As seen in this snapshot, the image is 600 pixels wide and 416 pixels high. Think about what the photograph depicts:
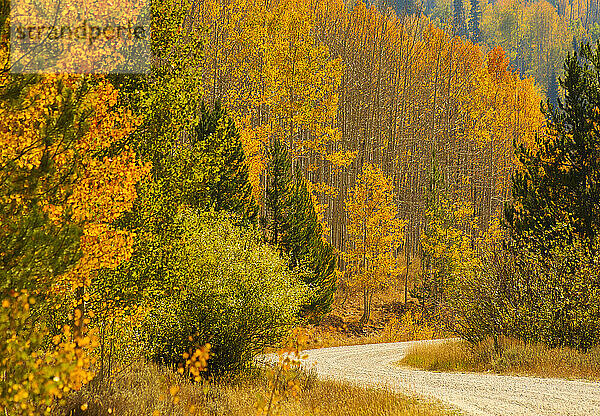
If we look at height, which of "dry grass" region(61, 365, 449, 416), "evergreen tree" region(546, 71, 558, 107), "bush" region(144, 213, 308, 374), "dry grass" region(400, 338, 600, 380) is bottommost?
"dry grass" region(400, 338, 600, 380)

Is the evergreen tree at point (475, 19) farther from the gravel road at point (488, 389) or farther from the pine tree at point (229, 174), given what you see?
the gravel road at point (488, 389)

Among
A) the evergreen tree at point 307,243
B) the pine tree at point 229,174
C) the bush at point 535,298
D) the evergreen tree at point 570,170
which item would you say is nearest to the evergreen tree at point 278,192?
the evergreen tree at point 307,243

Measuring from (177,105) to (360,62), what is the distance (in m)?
30.5

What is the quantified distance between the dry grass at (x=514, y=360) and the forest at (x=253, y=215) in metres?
0.43

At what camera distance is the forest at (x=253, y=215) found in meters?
6.65

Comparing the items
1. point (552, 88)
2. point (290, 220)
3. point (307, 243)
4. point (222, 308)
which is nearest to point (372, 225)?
point (307, 243)

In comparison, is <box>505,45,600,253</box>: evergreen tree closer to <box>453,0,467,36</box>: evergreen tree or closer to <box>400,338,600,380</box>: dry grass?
<box>400,338,600,380</box>: dry grass

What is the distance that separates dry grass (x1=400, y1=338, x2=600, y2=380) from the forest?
1.41 feet

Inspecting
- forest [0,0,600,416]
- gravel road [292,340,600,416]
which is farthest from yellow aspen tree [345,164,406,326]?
gravel road [292,340,600,416]

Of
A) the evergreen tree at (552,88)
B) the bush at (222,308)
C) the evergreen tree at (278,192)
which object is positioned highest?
the evergreen tree at (552,88)

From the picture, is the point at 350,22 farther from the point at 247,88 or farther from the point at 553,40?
the point at 553,40

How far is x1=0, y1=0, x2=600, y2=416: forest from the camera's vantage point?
6.65 m

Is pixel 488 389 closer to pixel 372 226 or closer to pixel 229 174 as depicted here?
pixel 229 174

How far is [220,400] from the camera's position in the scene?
10.6 m
